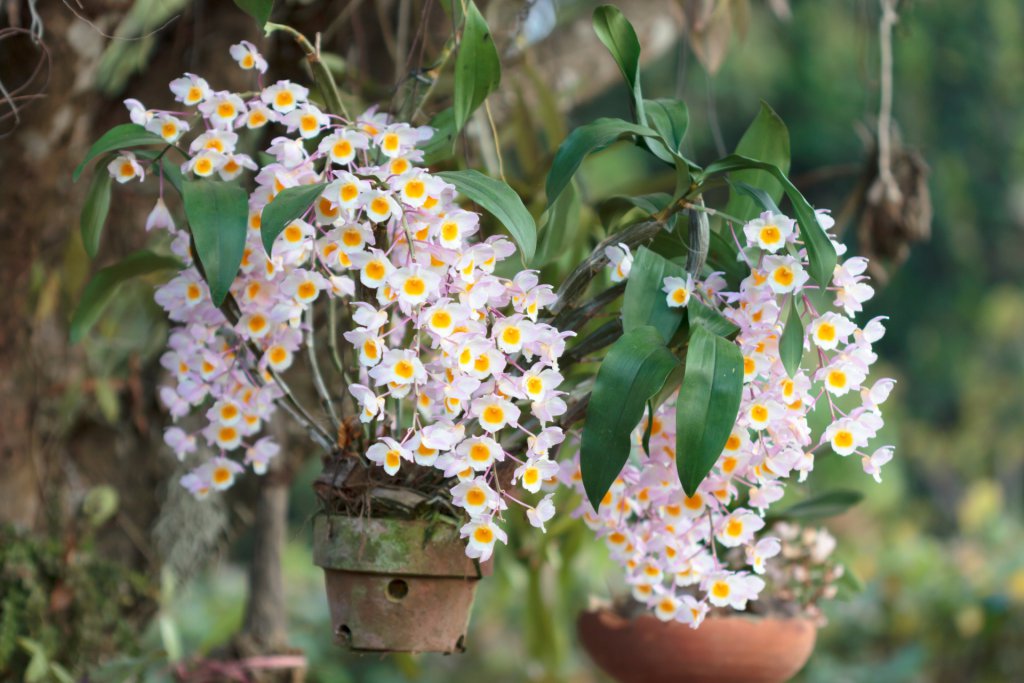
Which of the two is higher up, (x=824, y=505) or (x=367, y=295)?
(x=367, y=295)

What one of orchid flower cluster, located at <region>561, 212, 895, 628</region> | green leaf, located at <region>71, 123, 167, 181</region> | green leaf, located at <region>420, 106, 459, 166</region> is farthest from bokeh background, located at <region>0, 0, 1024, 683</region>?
orchid flower cluster, located at <region>561, 212, 895, 628</region>

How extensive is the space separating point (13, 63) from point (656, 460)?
3.02 ft

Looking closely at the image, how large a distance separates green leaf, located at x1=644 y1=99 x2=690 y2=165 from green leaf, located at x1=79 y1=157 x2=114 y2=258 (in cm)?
46

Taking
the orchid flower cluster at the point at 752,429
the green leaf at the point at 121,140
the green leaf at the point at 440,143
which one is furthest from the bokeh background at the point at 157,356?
the orchid flower cluster at the point at 752,429

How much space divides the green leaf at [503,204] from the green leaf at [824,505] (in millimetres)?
554

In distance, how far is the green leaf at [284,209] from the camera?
28.0 inches

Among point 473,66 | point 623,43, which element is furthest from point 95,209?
point 623,43

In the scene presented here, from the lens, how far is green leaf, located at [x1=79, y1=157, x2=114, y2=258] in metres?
0.87

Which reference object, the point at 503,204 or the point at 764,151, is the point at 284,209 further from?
the point at 764,151

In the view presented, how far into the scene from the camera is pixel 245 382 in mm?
921

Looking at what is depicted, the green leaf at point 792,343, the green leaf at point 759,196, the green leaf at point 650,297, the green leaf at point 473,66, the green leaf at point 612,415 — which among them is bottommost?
the green leaf at point 612,415

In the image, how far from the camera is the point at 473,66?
0.85m

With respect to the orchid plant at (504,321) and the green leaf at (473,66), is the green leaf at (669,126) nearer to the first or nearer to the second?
the orchid plant at (504,321)

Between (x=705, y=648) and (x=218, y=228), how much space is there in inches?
26.2
